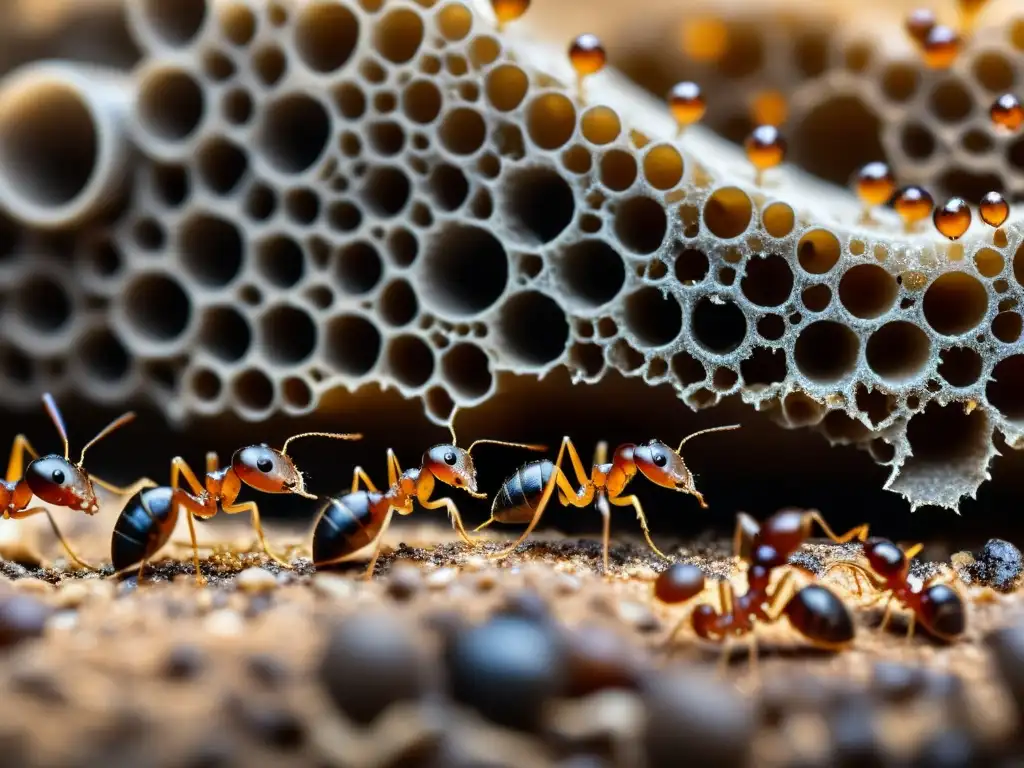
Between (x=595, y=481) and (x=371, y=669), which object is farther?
(x=595, y=481)

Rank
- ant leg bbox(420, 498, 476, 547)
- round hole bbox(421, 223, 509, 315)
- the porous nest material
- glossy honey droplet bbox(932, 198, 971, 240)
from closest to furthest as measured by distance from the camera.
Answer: the porous nest material
glossy honey droplet bbox(932, 198, 971, 240)
ant leg bbox(420, 498, 476, 547)
round hole bbox(421, 223, 509, 315)

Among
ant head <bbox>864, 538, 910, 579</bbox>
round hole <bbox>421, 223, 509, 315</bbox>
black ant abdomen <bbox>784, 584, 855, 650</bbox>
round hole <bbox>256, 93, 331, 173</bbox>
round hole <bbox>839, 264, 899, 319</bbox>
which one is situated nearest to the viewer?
black ant abdomen <bbox>784, 584, 855, 650</bbox>

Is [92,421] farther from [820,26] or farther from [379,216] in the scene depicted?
[820,26]

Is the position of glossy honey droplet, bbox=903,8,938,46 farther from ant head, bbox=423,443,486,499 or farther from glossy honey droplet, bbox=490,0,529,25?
ant head, bbox=423,443,486,499

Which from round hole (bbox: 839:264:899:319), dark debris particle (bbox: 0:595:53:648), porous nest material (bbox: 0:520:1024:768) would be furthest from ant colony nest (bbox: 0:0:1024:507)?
dark debris particle (bbox: 0:595:53:648)

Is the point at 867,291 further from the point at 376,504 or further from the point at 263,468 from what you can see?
the point at 263,468

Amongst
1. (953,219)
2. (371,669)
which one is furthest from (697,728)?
(953,219)
